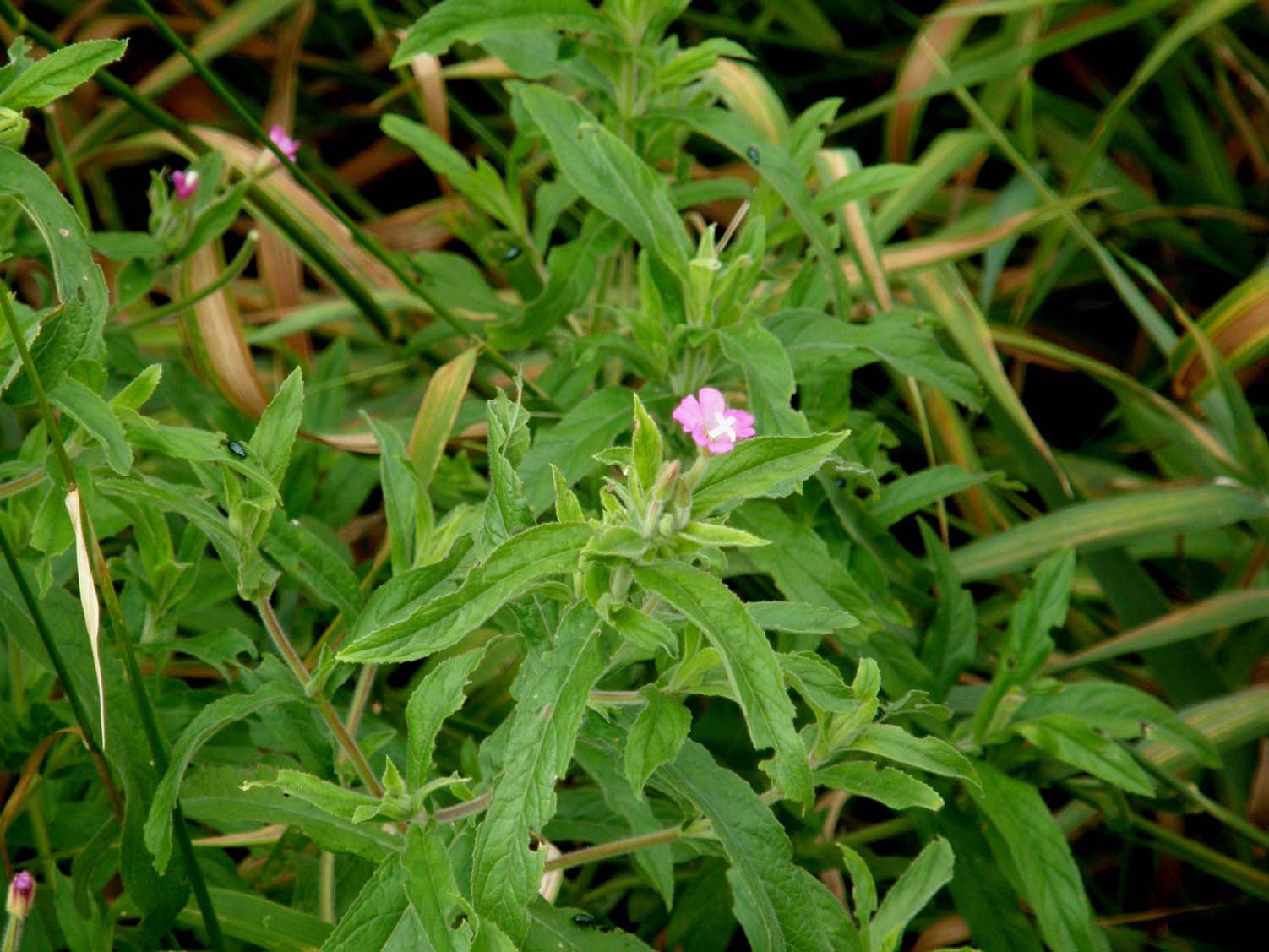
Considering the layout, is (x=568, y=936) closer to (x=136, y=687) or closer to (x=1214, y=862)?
(x=136, y=687)

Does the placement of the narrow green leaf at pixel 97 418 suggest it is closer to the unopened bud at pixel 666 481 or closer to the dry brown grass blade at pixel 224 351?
the unopened bud at pixel 666 481

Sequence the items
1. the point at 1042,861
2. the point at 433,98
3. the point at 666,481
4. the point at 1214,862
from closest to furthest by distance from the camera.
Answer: the point at 666,481, the point at 1042,861, the point at 1214,862, the point at 433,98

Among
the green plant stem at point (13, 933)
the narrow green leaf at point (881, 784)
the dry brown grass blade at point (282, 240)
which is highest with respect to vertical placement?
the dry brown grass blade at point (282, 240)

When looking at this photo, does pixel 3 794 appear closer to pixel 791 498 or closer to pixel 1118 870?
pixel 791 498

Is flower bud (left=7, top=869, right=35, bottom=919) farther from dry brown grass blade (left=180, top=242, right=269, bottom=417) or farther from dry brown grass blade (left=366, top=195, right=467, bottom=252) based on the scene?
dry brown grass blade (left=366, top=195, right=467, bottom=252)

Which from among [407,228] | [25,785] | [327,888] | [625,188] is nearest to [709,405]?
[625,188]

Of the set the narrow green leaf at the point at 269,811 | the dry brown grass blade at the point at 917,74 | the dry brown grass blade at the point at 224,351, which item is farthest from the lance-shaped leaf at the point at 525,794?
the dry brown grass blade at the point at 917,74

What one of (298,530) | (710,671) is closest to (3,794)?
(298,530)

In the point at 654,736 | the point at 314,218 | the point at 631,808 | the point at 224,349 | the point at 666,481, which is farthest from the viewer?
the point at 314,218
